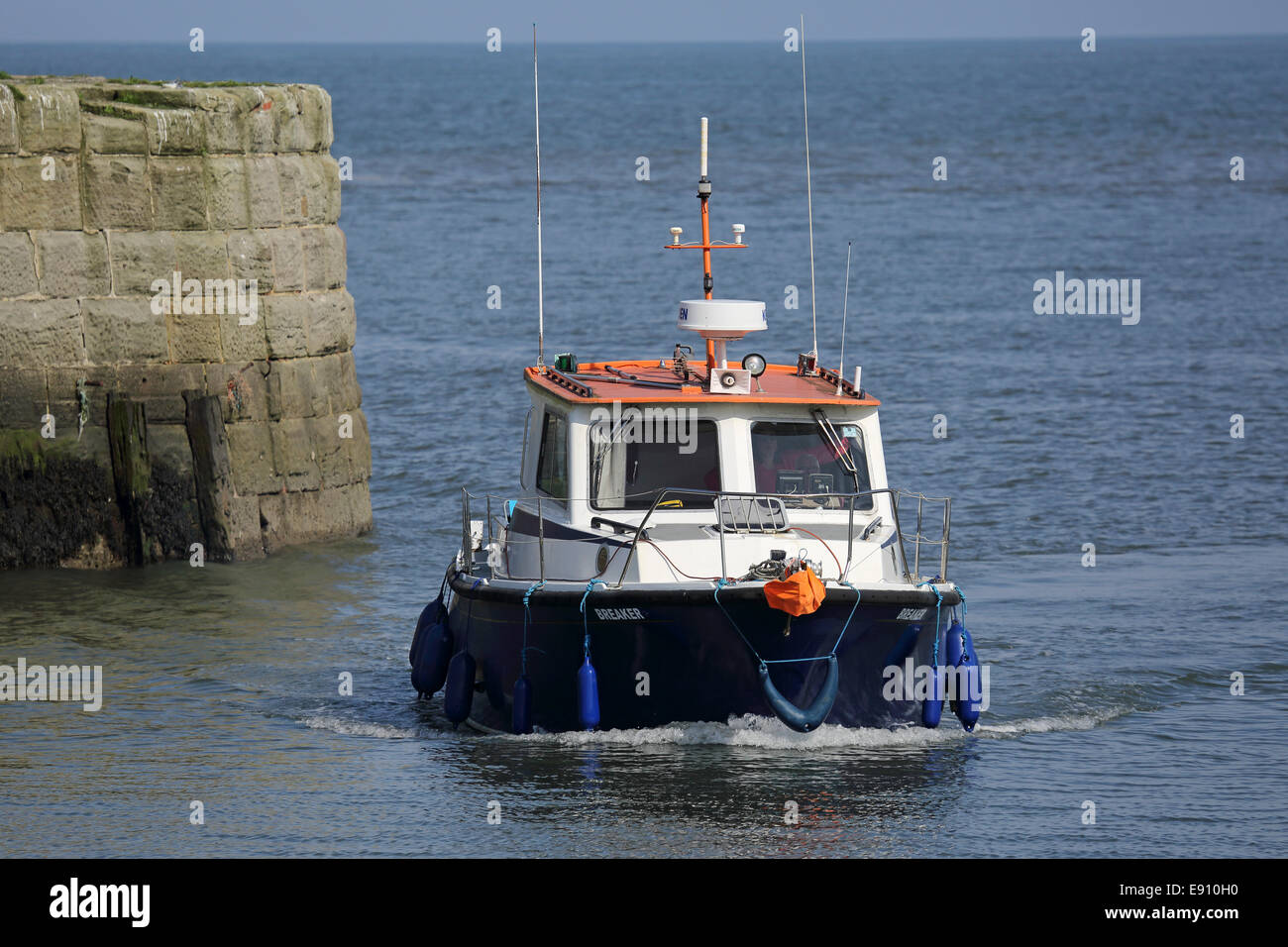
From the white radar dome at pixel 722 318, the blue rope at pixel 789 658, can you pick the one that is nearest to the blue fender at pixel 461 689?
the blue rope at pixel 789 658

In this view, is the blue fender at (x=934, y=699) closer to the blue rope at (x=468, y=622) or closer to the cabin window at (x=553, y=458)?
the cabin window at (x=553, y=458)

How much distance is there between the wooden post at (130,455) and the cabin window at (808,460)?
772cm

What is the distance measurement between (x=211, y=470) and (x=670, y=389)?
6.88m

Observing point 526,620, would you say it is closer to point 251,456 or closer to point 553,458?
point 553,458

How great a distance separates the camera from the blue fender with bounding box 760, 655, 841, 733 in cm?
1305

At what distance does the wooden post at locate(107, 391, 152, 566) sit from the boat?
5.42 m

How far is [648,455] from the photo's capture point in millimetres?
14312

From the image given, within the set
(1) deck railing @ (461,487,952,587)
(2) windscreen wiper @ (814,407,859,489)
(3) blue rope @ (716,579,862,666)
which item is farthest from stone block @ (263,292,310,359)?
(3) blue rope @ (716,579,862,666)

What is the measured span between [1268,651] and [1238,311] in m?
22.1

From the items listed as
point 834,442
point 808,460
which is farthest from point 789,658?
point 834,442

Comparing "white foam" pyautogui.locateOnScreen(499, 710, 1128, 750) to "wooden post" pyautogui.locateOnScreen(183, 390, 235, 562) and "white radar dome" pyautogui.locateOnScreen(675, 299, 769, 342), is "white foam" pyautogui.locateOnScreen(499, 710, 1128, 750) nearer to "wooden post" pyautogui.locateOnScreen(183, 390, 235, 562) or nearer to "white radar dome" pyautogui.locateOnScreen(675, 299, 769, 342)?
"white radar dome" pyautogui.locateOnScreen(675, 299, 769, 342)

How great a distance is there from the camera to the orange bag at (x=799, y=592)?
12617mm

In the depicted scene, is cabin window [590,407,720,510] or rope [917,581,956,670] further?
cabin window [590,407,720,510]

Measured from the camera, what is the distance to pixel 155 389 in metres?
19.4
